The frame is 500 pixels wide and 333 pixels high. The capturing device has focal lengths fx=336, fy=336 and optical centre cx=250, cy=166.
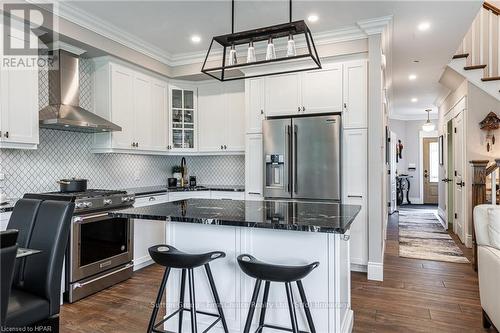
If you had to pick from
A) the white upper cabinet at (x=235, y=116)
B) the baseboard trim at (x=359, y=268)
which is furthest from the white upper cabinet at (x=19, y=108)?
the baseboard trim at (x=359, y=268)

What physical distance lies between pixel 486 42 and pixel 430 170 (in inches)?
246

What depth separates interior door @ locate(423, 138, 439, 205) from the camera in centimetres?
1045

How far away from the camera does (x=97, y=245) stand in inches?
133

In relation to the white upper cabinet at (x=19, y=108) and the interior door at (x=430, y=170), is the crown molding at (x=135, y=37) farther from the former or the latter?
the interior door at (x=430, y=170)

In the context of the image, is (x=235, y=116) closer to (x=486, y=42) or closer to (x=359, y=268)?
(x=359, y=268)

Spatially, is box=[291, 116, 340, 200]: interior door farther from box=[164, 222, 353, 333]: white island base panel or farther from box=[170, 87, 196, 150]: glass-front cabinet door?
box=[170, 87, 196, 150]: glass-front cabinet door

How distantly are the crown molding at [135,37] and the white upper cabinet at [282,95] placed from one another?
440 mm

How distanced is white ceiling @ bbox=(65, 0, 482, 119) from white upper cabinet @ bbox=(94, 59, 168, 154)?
0.46 meters

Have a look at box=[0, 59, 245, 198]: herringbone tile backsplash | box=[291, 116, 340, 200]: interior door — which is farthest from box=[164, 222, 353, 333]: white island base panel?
box=[0, 59, 245, 198]: herringbone tile backsplash

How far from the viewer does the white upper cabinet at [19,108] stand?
2.91m

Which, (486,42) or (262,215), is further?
(486,42)

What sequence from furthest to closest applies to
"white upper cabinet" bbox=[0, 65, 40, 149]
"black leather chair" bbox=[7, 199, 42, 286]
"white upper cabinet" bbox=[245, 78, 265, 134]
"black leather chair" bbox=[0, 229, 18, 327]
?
"white upper cabinet" bbox=[245, 78, 265, 134] → "white upper cabinet" bbox=[0, 65, 40, 149] → "black leather chair" bbox=[7, 199, 42, 286] → "black leather chair" bbox=[0, 229, 18, 327]

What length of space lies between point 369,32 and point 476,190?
2497mm

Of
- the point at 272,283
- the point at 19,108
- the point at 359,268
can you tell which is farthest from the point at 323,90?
the point at 19,108
